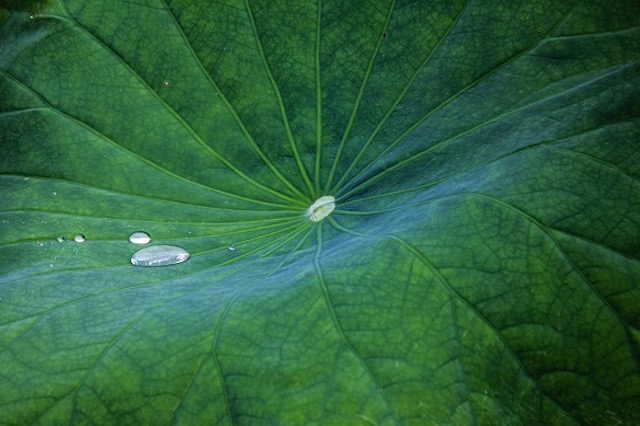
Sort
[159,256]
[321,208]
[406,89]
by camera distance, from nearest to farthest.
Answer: [159,256] → [321,208] → [406,89]

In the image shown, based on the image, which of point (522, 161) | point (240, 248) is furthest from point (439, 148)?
point (240, 248)

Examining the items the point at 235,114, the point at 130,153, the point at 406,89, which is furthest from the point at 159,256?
the point at 406,89

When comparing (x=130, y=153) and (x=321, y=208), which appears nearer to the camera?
(x=321, y=208)

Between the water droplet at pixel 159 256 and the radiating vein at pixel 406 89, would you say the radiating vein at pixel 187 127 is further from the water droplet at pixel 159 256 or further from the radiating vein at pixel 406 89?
the water droplet at pixel 159 256

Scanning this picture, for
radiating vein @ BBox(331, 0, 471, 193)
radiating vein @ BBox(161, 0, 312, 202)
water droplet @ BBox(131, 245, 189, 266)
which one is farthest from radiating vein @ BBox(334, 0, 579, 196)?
water droplet @ BBox(131, 245, 189, 266)

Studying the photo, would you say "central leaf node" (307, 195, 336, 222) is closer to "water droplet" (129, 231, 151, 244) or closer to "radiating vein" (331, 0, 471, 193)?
"radiating vein" (331, 0, 471, 193)

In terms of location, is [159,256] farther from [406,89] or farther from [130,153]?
[406,89]

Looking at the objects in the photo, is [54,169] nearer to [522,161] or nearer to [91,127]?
[91,127]
